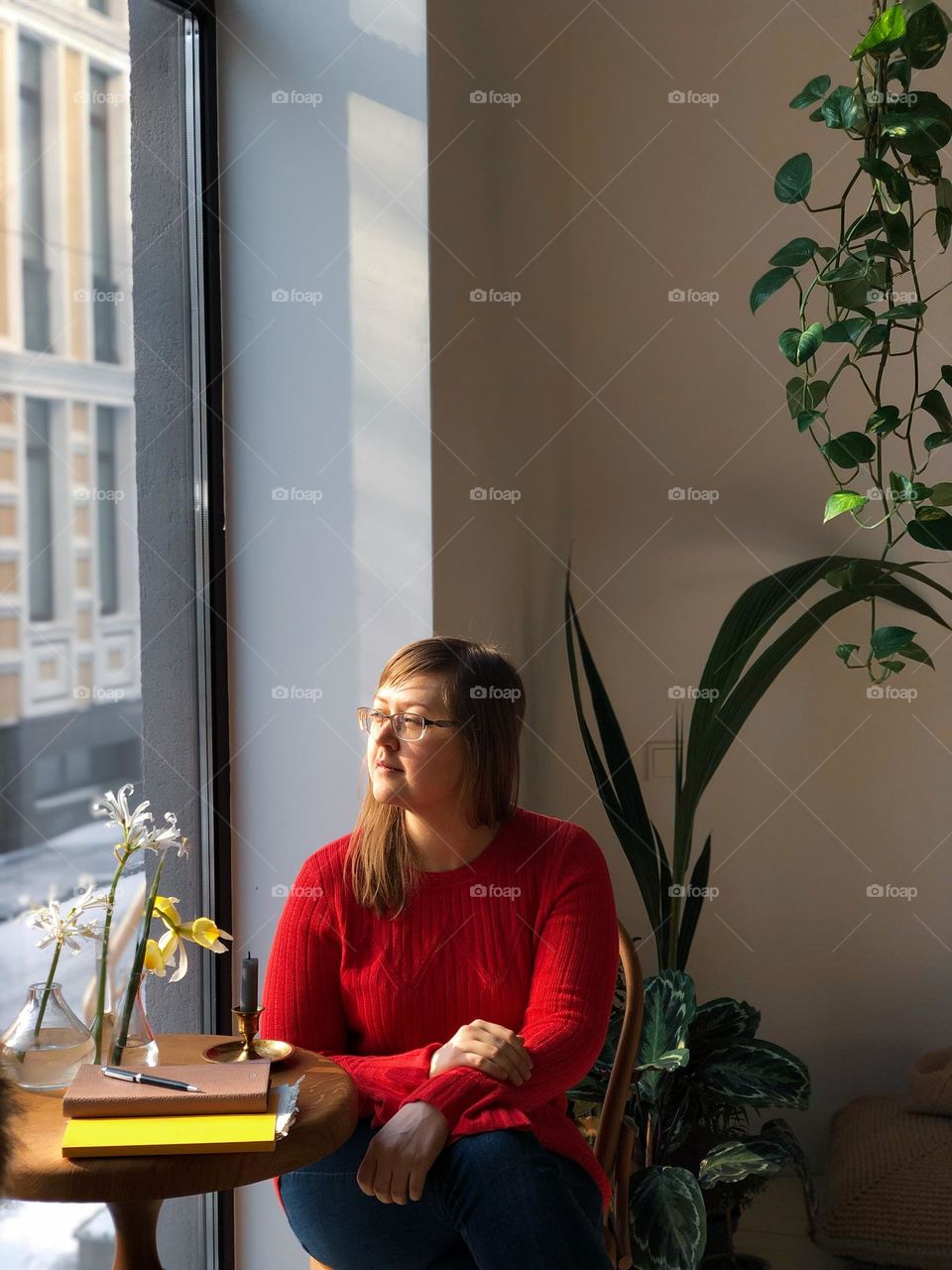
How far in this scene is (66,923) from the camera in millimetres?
1390

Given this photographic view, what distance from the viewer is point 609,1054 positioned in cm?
212

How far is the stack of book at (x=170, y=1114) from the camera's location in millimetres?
1179

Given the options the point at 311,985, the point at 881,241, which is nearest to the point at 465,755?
the point at 311,985

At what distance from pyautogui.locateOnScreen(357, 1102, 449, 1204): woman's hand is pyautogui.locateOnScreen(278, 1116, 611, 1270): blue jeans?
0.04 meters

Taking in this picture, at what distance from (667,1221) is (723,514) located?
1.41 metres

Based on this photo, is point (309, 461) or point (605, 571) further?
point (605, 571)

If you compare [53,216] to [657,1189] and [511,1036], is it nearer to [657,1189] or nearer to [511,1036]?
[511,1036]

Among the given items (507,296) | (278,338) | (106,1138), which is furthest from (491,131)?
(106,1138)

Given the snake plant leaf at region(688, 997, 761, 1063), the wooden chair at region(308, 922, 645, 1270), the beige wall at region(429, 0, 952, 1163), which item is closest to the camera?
the wooden chair at region(308, 922, 645, 1270)

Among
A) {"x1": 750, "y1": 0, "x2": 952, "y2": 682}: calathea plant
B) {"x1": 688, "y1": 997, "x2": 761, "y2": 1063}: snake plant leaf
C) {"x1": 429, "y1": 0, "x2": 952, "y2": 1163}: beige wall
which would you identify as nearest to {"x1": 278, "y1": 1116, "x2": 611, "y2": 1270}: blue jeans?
{"x1": 688, "y1": 997, "x2": 761, "y2": 1063}: snake plant leaf

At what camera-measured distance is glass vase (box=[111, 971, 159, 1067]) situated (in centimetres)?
139

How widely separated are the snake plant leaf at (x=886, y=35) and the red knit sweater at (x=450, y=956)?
1.22m

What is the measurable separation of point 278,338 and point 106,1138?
127cm

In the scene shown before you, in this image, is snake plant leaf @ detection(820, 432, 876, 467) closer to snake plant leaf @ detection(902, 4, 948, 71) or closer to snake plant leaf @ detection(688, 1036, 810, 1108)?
snake plant leaf @ detection(902, 4, 948, 71)
